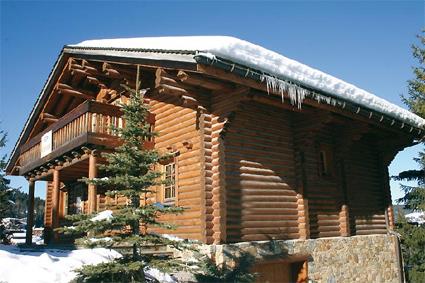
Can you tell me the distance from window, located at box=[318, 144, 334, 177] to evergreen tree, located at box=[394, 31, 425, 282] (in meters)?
4.60

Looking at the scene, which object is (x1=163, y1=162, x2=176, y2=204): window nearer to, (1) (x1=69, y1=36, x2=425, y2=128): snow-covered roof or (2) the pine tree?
(1) (x1=69, y1=36, x2=425, y2=128): snow-covered roof

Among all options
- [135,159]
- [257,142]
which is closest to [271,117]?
[257,142]

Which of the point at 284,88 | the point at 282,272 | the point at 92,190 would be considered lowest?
the point at 282,272

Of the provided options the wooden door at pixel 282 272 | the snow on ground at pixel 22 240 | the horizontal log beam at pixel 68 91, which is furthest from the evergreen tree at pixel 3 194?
the wooden door at pixel 282 272

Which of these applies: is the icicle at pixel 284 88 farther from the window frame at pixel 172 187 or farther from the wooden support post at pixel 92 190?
the wooden support post at pixel 92 190

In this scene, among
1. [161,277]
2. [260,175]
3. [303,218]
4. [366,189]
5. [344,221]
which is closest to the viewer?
[161,277]

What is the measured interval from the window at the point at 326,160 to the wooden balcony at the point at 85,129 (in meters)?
6.47

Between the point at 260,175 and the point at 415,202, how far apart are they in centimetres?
907

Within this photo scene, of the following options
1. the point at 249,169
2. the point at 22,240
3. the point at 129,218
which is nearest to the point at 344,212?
the point at 249,169

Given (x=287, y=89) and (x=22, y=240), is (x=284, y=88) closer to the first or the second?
(x=287, y=89)

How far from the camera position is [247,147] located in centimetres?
1052

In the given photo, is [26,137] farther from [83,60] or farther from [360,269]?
[360,269]

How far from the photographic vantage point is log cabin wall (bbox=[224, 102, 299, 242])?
32.4ft

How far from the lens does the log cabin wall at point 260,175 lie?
9.88 meters
